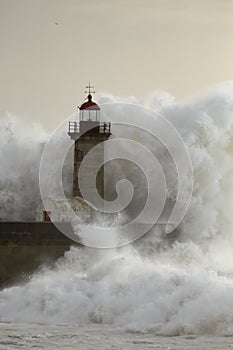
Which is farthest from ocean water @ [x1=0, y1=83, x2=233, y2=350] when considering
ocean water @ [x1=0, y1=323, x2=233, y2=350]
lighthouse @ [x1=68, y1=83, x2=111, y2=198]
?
lighthouse @ [x1=68, y1=83, x2=111, y2=198]

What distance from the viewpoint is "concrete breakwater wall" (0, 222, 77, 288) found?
14822 millimetres

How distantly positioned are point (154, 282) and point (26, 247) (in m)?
3.24

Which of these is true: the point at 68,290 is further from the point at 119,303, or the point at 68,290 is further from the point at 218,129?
the point at 218,129

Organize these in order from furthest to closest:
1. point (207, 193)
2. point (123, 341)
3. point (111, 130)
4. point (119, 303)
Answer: point (111, 130) < point (207, 193) < point (119, 303) < point (123, 341)

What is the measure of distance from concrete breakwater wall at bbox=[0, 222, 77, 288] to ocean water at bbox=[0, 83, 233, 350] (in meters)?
0.25

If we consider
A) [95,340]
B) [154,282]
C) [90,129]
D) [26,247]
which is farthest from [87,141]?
[95,340]

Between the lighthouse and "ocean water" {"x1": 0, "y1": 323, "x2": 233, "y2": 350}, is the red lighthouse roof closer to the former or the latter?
the lighthouse

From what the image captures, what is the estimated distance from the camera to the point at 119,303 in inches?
464

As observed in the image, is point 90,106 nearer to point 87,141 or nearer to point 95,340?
point 87,141

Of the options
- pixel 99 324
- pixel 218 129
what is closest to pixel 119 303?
pixel 99 324

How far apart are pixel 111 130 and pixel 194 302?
937cm

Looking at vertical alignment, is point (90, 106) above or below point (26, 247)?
above

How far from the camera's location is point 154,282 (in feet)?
40.9

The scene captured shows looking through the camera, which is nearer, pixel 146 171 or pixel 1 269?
pixel 1 269
